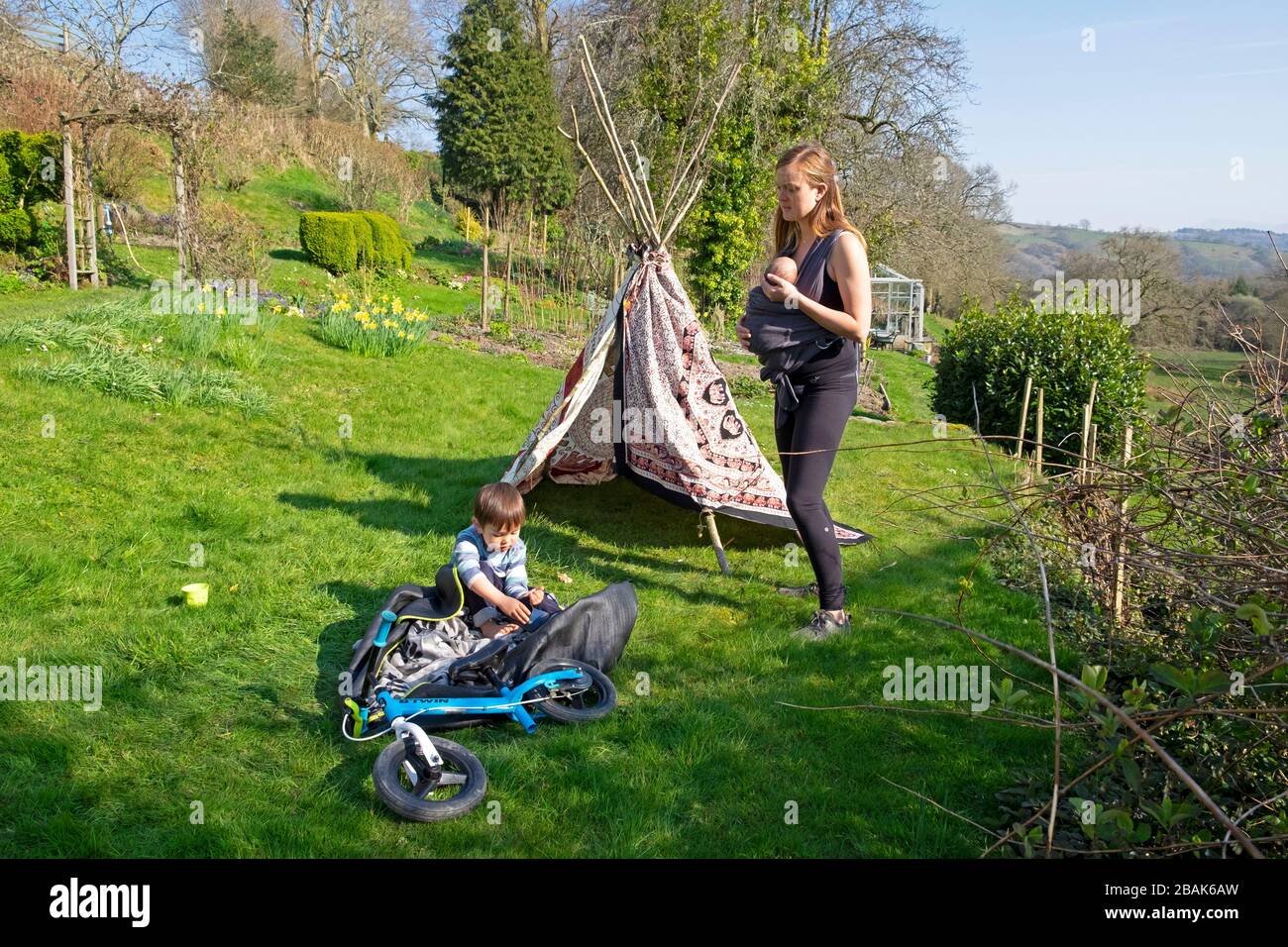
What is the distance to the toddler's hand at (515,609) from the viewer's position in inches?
142

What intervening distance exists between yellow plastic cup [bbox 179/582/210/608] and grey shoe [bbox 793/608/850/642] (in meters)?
2.69

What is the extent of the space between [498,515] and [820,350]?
5.08ft

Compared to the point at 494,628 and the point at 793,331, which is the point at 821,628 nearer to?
the point at 793,331

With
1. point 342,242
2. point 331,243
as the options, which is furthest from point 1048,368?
point 331,243

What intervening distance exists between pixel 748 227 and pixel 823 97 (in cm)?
558

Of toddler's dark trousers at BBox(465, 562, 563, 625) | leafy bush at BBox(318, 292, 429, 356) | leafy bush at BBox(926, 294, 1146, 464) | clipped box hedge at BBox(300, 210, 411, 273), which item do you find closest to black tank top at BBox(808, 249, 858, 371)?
toddler's dark trousers at BBox(465, 562, 563, 625)

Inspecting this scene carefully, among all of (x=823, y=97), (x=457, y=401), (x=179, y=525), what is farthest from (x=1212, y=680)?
(x=823, y=97)

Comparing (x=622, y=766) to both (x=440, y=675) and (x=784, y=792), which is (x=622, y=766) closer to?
(x=784, y=792)

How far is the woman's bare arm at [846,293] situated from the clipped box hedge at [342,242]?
43.6 ft

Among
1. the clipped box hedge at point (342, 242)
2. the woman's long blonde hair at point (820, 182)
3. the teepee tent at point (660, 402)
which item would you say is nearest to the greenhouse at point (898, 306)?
the clipped box hedge at point (342, 242)

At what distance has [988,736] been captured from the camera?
3295 mm

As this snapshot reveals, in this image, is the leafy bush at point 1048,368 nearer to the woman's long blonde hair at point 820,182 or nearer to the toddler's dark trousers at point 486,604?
the woman's long blonde hair at point 820,182

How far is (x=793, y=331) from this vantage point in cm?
392

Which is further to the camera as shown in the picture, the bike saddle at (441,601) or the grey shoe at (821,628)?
the grey shoe at (821,628)
